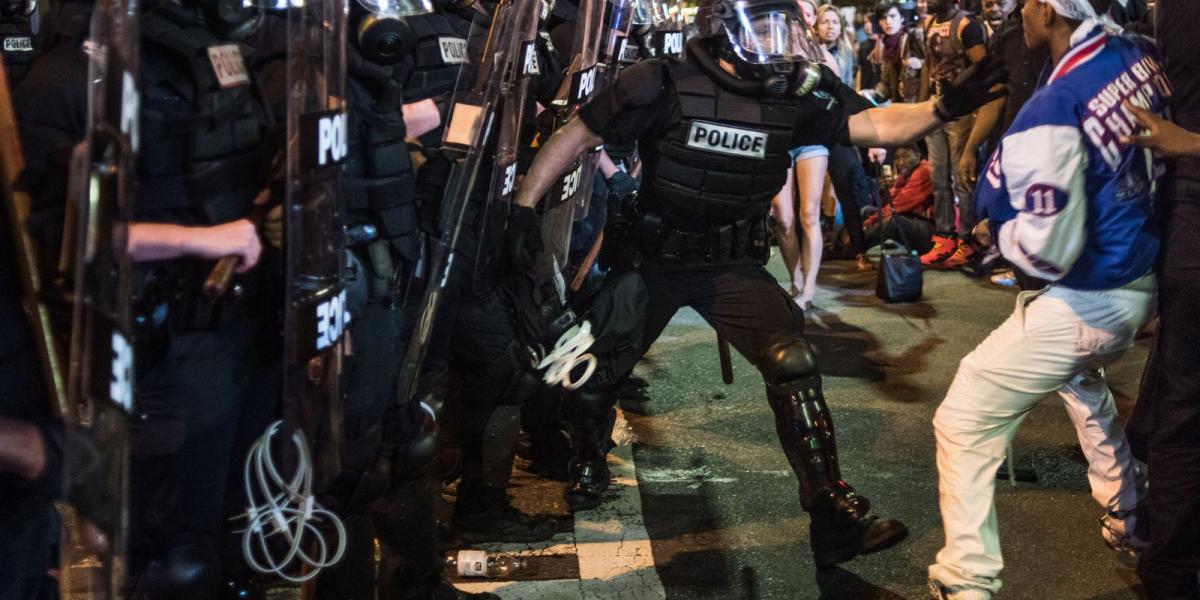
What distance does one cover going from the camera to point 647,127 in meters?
4.18

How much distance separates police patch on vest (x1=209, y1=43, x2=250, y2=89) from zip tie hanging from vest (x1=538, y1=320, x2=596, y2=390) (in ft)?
5.73

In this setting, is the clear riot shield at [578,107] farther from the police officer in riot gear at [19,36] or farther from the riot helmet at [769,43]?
the police officer in riot gear at [19,36]

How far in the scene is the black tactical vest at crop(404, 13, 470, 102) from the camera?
3.74 metres

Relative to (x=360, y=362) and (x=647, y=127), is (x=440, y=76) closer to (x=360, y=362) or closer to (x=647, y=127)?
(x=647, y=127)

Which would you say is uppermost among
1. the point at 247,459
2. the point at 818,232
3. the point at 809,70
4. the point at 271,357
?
the point at 809,70

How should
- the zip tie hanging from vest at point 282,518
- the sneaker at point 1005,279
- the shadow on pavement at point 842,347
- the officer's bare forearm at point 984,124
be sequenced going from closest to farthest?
the zip tie hanging from vest at point 282,518 → the shadow on pavement at point 842,347 → the officer's bare forearm at point 984,124 → the sneaker at point 1005,279

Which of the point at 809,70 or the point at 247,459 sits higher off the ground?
the point at 809,70

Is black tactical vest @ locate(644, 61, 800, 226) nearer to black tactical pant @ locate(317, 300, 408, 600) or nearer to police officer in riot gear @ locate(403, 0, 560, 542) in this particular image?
police officer in riot gear @ locate(403, 0, 560, 542)

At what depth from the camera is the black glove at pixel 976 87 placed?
13.3 ft

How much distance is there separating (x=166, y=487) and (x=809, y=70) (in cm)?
251

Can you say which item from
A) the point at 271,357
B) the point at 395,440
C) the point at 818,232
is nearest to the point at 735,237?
the point at 395,440

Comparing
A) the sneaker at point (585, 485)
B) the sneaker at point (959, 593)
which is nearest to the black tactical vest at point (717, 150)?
the sneaker at point (585, 485)

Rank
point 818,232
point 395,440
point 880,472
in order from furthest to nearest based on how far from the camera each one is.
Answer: point 818,232, point 880,472, point 395,440

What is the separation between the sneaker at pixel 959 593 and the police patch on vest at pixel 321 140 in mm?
2182
